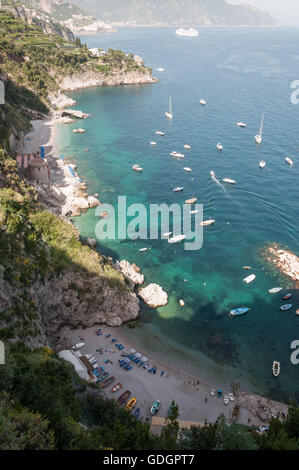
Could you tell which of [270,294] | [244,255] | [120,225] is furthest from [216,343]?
[120,225]

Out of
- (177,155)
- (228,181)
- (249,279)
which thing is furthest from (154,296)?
(177,155)

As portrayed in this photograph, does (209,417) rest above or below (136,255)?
below

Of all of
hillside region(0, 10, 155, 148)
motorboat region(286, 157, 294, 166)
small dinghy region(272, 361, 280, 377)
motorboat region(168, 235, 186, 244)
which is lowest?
small dinghy region(272, 361, 280, 377)

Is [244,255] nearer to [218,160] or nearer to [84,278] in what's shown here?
[84,278]

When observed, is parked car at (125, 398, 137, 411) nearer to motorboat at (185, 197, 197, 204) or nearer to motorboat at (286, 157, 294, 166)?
motorboat at (185, 197, 197, 204)

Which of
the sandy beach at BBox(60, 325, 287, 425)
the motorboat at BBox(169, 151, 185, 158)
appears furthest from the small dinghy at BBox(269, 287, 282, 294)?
the motorboat at BBox(169, 151, 185, 158)

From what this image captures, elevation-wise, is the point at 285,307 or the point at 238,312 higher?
the point at 285,307

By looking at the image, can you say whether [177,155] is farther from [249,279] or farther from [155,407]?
[155,407]
